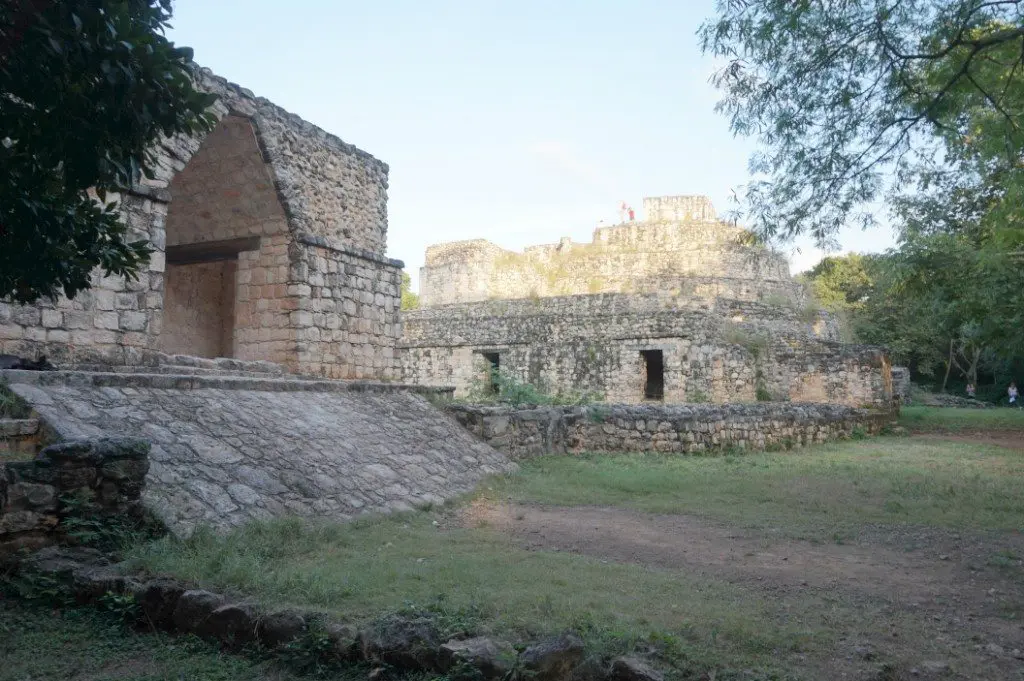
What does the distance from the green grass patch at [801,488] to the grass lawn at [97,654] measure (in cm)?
483

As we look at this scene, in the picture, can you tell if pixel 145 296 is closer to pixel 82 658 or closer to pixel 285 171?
pixel 285 171

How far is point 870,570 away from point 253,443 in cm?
507

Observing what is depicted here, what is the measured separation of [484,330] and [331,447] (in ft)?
47.5

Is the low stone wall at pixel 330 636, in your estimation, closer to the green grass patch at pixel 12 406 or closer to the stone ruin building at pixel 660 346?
the green grass patch at pixel 12 406

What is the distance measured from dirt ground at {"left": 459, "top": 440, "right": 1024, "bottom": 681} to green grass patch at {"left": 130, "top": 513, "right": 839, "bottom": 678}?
11.0 inches

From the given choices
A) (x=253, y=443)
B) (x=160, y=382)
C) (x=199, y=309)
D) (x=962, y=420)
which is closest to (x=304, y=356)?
(x=199, y=309)

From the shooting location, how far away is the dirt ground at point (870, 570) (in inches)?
139

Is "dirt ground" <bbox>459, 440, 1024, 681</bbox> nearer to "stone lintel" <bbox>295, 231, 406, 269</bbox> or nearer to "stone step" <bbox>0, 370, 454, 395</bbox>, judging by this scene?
"stone step" <bbox>0, 370, 454, 395</bbox>

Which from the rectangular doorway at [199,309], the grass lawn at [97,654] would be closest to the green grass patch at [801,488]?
the grass lawn at [97,654]

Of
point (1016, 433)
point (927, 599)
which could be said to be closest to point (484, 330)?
point (1016, 433)

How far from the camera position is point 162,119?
3533 mm

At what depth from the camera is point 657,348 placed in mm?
19516

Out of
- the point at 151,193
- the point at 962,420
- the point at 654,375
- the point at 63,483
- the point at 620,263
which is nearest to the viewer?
the point at 63,483

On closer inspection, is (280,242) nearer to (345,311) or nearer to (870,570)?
(345,311)
